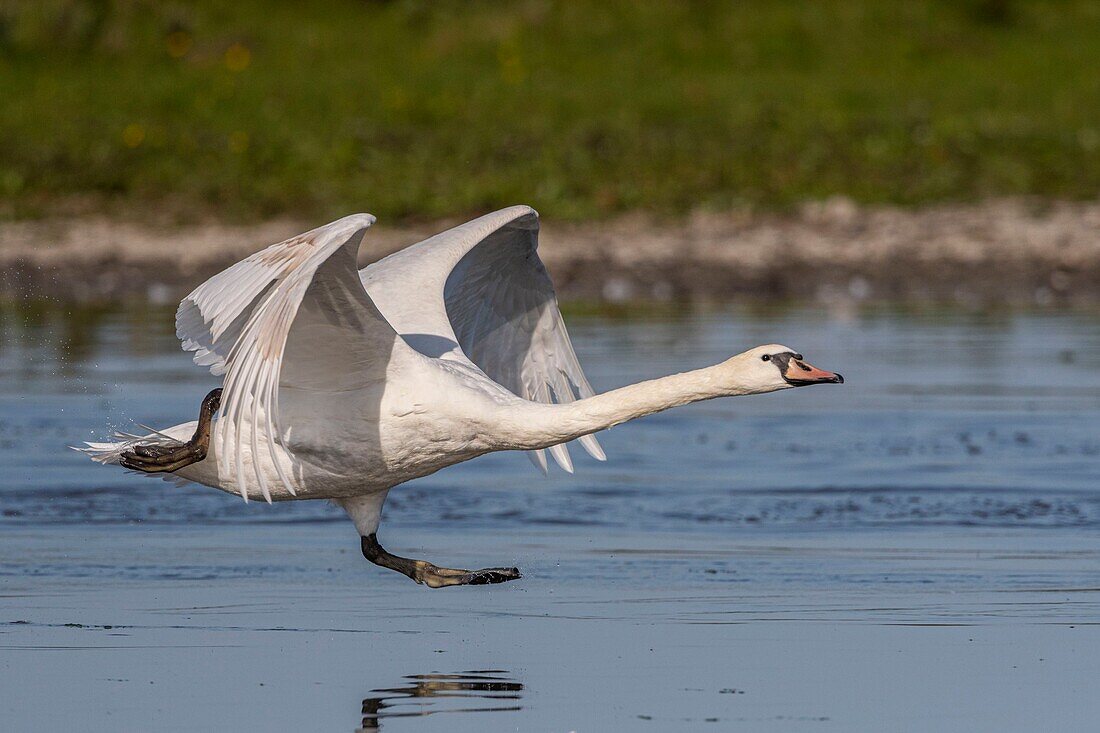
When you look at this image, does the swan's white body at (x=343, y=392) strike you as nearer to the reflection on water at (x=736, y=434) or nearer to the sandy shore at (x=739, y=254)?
the reflection on water at (x=736, y=434)

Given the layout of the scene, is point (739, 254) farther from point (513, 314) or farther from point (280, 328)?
point (280, 328)

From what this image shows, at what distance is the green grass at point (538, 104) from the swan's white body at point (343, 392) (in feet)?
44.9

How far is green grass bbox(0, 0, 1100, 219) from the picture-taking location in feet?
74.2

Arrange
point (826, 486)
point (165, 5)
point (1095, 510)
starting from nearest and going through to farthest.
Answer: point (1095, 510)
point (826, 486)
point (165, 5)

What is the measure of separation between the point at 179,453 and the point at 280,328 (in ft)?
4.10

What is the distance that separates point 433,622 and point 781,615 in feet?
4.44

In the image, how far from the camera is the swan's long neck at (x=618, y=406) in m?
7.83

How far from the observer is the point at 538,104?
26109 mm

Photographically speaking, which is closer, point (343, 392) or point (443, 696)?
point (443, 696)

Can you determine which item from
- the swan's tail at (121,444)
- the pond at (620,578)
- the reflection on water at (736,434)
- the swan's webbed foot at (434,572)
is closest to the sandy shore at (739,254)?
the reflection on water at (736,434)

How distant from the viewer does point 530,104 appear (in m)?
26.1

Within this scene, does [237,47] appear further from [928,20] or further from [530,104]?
[928,20]

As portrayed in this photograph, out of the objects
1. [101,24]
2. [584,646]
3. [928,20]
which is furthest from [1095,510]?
[101,24]

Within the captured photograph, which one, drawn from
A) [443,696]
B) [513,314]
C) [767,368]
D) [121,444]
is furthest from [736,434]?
[443,696]
